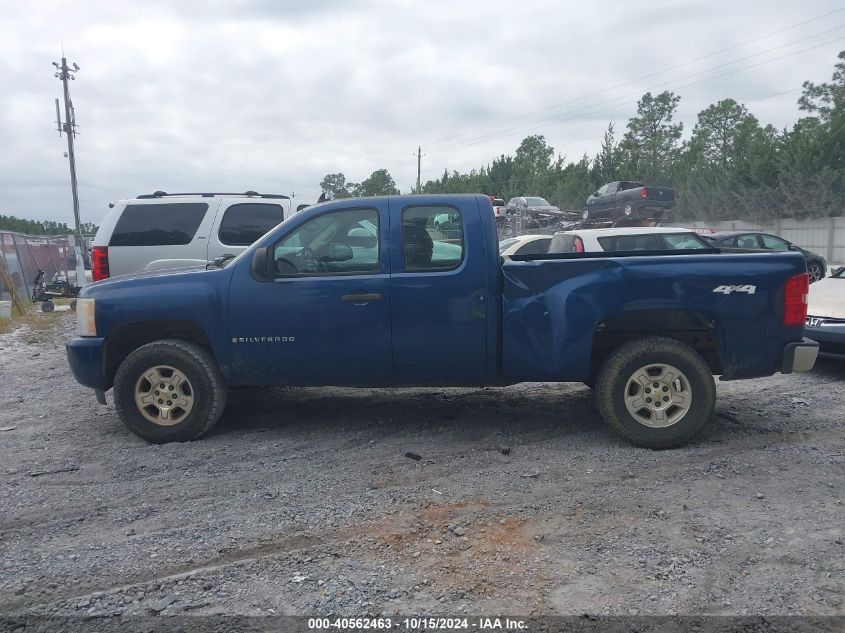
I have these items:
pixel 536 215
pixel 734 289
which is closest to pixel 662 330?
pixel 734 289

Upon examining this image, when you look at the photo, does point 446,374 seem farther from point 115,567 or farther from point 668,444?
point 115,567

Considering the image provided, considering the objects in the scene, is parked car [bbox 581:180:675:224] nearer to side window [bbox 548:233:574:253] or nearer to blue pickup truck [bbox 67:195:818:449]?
side window [bbox 548:233:574:253]

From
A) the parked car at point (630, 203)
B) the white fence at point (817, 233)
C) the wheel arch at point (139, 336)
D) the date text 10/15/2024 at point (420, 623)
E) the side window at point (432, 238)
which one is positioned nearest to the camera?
the date text 10/15/2024 at point (420, 623)

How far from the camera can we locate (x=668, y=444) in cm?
523

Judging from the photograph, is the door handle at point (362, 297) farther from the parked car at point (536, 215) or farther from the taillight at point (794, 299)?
the parked car at point (536, 215)

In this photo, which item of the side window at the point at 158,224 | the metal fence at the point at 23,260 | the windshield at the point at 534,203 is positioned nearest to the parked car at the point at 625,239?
the side window at the point at 158,224

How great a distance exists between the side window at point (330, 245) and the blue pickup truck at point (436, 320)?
1cm

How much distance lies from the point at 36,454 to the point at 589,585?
4.38m

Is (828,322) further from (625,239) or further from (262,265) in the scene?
(262,265)

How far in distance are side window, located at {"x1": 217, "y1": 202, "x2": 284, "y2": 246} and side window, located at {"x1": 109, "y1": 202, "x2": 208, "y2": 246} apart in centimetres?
35

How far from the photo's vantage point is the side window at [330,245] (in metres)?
5.47

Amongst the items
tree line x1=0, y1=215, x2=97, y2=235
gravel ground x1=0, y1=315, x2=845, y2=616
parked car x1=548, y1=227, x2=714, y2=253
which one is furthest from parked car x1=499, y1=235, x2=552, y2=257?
tree line x1=0, y1=215, x2=97, y2=235

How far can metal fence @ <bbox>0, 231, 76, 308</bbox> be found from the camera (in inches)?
615

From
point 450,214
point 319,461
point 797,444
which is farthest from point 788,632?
point 450,214
